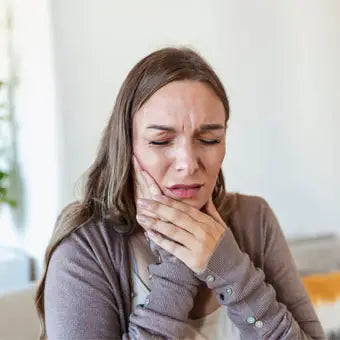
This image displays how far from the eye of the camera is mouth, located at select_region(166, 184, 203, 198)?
104 cm

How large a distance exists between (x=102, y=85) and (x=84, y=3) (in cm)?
25

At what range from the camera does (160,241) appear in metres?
1.03

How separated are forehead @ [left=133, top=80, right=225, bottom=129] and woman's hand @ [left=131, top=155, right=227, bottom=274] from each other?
0.36 ft

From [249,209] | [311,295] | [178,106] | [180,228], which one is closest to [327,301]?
[311,295]

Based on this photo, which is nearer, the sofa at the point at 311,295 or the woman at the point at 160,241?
the woman at the point at 160,241

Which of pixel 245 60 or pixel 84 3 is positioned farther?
pixel 245 60

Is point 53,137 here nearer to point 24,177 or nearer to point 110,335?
point 24,177

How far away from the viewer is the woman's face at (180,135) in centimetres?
101

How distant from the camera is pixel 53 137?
1668 mm

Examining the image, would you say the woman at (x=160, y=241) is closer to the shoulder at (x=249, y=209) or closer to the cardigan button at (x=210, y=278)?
the cardigan button at (x=210, y=278)

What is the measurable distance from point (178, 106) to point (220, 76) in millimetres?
1006

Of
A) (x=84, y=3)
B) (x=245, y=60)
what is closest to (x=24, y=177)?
(x=84, y=3)

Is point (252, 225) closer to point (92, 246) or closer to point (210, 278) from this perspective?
point (210, 278)

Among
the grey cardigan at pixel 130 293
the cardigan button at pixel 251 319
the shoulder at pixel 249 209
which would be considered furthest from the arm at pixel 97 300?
the shoulder at pixel 249 209
